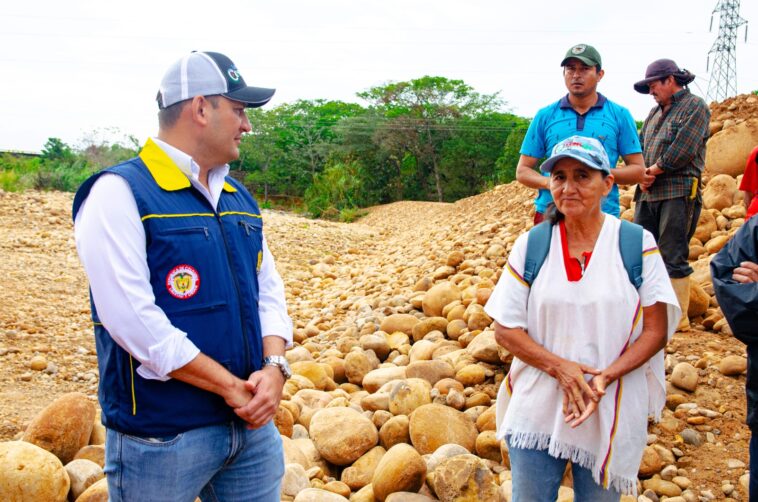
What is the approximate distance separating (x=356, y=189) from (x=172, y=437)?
2684 cm

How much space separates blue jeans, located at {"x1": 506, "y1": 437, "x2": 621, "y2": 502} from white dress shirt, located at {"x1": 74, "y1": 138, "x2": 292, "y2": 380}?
117 cm

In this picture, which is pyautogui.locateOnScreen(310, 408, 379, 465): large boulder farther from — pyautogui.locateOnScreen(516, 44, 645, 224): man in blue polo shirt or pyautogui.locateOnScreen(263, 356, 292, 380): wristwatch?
pyautogui.locateOnScreen(263, 356, 292, 380): wristwatch

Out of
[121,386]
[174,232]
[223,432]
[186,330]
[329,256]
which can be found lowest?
[329,256]

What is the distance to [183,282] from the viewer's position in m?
1.85

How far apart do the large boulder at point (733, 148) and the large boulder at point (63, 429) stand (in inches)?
296

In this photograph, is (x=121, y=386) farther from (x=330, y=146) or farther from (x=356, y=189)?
(x=330, y=146)

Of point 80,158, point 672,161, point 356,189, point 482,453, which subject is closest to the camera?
point 482,453

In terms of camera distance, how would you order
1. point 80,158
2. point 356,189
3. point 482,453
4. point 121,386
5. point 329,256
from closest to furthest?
1. point 121,386
2. point 482,453
3. point 329,256
4. point 356,189
5. point 80,158


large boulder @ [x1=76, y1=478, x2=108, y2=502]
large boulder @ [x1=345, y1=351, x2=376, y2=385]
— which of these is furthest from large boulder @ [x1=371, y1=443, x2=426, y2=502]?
large boulder @ [x1=345, y1=351, x2=376, y2=385]

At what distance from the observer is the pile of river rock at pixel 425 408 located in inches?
126

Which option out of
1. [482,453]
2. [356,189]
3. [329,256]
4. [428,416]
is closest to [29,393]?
[428,416]

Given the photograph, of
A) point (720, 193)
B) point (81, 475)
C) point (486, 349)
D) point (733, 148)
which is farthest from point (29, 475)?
point (733, 148)

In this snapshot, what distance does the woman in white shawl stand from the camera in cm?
220

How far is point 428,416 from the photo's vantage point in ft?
12.9
